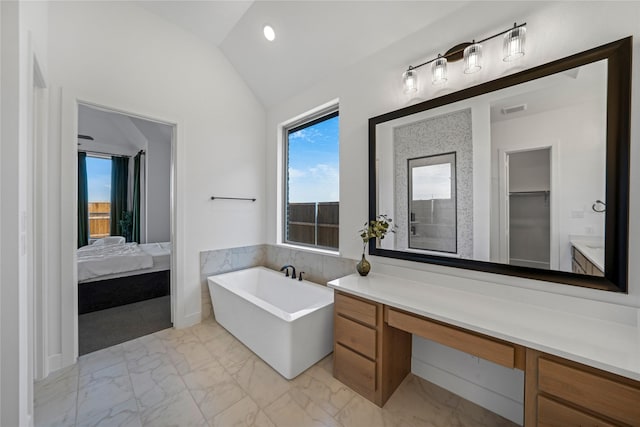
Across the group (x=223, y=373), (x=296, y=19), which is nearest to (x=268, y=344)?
(x=223, y=373)

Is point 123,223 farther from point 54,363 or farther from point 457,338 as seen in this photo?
point 457,338

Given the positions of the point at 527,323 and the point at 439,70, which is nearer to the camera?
the point at 527,323

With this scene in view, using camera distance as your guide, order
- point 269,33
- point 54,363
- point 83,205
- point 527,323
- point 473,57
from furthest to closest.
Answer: point 83,205 → point 269,33 → point 54,363 → point 473,57 → point 527,323

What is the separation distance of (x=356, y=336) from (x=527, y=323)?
939 mm

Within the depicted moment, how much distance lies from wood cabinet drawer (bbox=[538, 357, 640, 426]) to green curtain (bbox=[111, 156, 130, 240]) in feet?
23.3

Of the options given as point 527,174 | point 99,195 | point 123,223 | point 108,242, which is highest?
point 99,195

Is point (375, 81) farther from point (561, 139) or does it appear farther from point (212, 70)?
point (212, 70)

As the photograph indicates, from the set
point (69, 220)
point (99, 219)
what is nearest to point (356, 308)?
point (69, 220)

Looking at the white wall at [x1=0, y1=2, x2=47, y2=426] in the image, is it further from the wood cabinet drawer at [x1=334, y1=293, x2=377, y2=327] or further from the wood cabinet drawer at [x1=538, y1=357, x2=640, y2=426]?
the wood cabinet drawer at [x1=538, y1=357, x2=640, y2=426]

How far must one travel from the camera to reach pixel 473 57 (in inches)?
59.5

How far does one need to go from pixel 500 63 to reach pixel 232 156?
2.63 m

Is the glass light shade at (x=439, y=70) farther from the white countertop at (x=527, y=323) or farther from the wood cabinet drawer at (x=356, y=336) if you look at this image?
the wood cabinet drawer at (x=356, y=336)

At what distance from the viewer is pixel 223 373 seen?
6.16ft

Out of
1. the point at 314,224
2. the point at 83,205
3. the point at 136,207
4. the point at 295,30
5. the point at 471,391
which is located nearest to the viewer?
the point at 471,391
